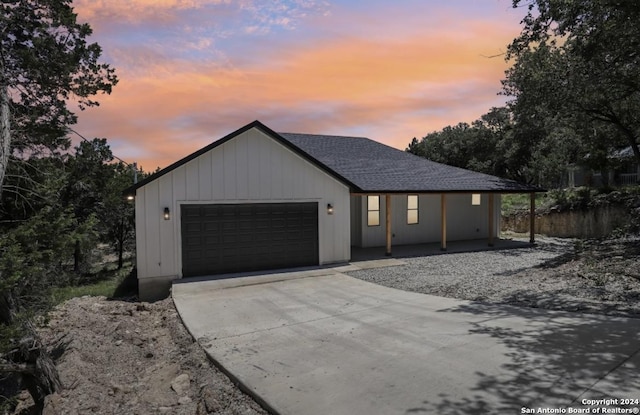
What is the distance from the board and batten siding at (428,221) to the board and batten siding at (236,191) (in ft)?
12.5

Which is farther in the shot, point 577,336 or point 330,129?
point 330,129

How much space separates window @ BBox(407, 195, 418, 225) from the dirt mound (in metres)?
11.3

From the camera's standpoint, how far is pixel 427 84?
14.4 meters

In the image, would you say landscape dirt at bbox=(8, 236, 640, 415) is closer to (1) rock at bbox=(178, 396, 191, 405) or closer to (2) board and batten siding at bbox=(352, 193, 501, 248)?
(1) rock at bbox=(178, 396, 191, 405)

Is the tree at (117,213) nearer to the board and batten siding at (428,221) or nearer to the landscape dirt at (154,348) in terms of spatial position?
the landscape dirt at (154,348)

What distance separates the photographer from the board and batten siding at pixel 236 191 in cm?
1037

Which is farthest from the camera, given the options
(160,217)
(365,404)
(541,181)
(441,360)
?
(541,181)

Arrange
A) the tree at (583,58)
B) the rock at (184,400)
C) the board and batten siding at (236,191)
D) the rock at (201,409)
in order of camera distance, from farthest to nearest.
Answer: the board and batten siding at (236,191) → the tree at (583,58) → the rock at (184,400) → the rock at (201,409)

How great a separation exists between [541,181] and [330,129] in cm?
1675

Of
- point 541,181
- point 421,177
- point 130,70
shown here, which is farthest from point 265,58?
point 541,181

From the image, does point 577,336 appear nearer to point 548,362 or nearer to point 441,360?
point 548,362

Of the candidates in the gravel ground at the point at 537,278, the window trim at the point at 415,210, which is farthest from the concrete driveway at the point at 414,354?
the window trim at the point at 415,210

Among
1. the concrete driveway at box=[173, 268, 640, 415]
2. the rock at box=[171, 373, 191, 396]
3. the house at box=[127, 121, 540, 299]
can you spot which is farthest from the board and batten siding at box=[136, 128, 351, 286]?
the rock at box=[171, 373, 191, 396]

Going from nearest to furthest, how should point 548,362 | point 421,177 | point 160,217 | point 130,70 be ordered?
point 548,362 → point 160,217 → point 130,70 → point 421,177
